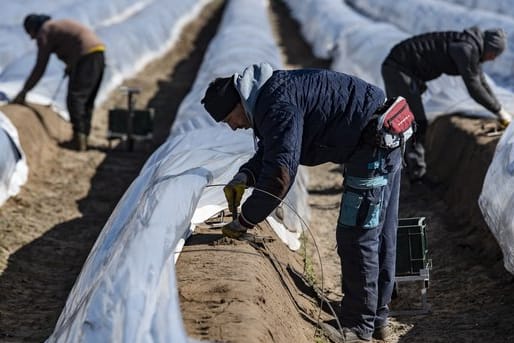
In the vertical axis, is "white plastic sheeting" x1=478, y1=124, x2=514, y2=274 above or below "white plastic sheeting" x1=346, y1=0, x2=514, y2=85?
above

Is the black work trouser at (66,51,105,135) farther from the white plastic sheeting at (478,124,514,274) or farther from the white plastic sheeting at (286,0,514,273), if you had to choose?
the white plastic sheeting at (478,124,514,274)

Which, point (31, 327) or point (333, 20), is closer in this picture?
point (31, 327)

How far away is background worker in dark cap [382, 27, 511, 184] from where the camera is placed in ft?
27.1

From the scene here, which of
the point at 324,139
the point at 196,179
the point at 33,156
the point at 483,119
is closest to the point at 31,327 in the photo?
the point at 196,179

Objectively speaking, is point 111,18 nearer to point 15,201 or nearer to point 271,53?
point 271,53

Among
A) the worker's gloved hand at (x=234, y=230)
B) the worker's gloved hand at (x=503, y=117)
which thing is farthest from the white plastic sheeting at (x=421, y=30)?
the worker's gloved hand at (x=234, y=230)

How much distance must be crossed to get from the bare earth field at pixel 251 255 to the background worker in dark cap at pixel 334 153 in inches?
13.3

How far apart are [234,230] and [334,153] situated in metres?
0.68

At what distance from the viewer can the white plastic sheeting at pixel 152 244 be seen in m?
3.91

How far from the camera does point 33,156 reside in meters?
9.94

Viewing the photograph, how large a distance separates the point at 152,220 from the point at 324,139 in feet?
3.11

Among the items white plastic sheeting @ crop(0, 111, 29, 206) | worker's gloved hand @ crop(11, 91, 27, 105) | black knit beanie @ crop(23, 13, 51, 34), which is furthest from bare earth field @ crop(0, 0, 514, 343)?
black knit beanie @ crop(23, 13, 51, 34)

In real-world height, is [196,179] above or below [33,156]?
above

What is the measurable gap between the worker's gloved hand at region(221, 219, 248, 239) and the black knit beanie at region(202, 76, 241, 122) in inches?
25.9
